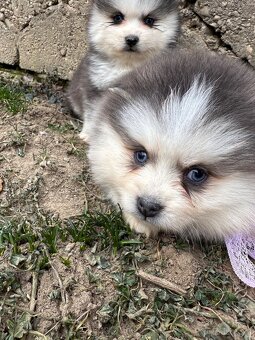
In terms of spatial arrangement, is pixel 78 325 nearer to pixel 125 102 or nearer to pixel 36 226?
pixel 36 226

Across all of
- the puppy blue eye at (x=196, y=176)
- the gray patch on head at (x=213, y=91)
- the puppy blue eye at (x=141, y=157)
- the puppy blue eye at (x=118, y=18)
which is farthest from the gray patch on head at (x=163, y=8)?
the puppy blue eye at (x=196, y=176)

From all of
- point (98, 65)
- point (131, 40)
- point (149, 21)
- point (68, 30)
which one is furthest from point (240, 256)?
point (68, 30)

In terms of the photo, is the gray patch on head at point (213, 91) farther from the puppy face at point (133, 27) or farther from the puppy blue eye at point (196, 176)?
the puppy face at point (133, 27)

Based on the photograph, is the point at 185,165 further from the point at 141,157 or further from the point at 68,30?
the point at 68,30

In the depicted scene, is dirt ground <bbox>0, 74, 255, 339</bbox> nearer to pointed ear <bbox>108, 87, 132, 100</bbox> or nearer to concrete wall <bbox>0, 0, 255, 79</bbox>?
pointed ear <bbox>108, 87, 132, 100</bbox>

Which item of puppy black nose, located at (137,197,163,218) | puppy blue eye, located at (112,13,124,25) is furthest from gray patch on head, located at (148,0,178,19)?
puppy black nose, located at (137,197,163,218)

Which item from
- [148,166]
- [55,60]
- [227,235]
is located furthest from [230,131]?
[55,60]
